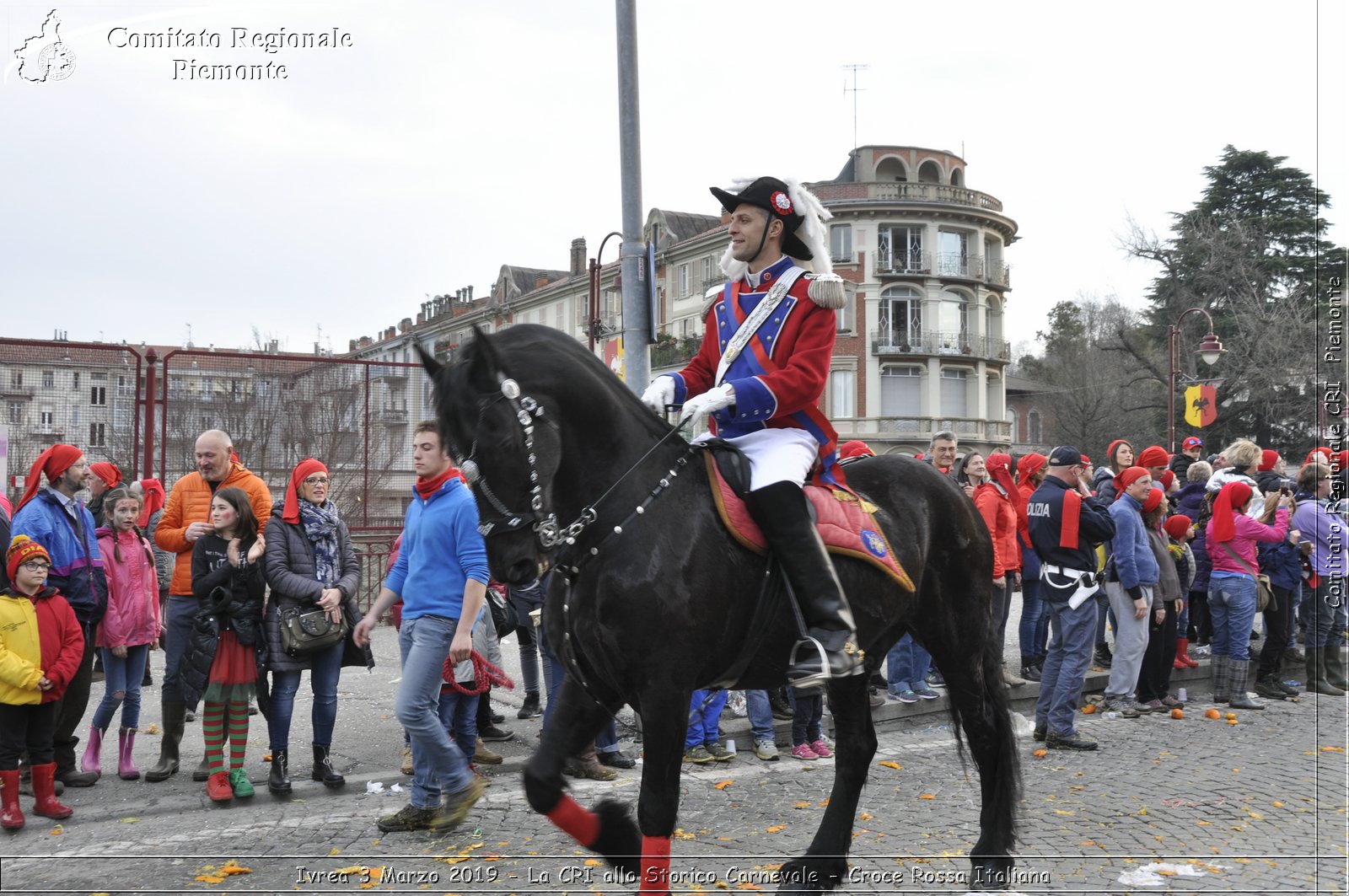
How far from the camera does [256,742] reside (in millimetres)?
8609

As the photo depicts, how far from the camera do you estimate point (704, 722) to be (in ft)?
26.2

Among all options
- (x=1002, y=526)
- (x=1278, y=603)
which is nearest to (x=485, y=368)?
(x=1002, y=526)

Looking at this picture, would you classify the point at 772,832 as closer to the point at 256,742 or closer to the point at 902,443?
the point at 256,742

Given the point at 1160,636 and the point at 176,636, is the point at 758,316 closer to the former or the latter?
the point at 176,636

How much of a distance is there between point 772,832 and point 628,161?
5266 mm

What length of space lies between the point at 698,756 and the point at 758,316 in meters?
4.30

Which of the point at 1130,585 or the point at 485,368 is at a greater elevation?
the point at 485,368

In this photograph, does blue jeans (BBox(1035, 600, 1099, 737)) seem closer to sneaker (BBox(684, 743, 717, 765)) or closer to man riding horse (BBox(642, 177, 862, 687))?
sneaker (BBox(684, 743, 717, 765))

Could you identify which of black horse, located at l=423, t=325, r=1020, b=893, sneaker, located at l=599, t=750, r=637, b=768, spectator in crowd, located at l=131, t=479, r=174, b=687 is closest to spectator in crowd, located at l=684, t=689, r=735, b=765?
sneaker, located at l=599, t=750, r=637, b=768

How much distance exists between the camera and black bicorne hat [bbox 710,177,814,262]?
4801 mm

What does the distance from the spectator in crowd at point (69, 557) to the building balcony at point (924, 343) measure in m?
47.3

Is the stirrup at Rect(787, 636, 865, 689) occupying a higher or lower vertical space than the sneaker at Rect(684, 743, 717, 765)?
higher

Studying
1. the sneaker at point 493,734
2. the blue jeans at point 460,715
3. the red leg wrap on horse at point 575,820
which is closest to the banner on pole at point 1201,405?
the sneaker at point 493,734

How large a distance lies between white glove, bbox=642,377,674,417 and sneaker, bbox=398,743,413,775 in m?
3.80
